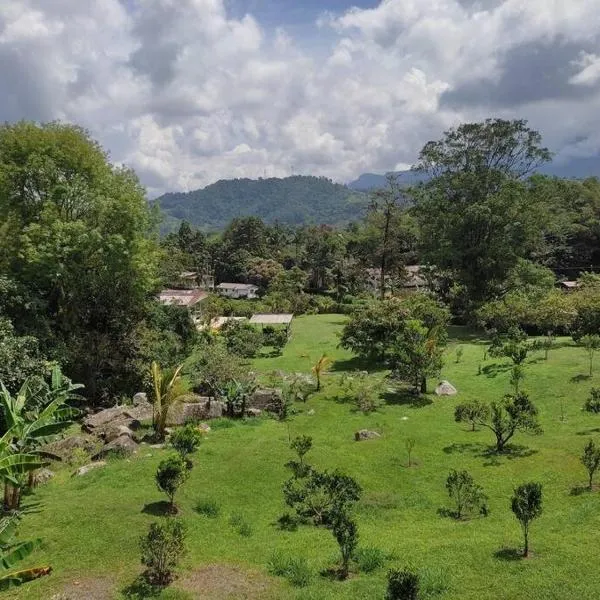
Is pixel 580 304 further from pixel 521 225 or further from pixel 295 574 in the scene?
pixel 295 574

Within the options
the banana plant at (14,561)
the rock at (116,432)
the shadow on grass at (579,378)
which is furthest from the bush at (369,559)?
the shadow on grass at (579,378)

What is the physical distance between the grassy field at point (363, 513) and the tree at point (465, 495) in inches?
15.0

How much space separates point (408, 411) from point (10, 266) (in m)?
18.1

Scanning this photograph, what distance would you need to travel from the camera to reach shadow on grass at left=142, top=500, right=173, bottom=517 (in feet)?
42.3

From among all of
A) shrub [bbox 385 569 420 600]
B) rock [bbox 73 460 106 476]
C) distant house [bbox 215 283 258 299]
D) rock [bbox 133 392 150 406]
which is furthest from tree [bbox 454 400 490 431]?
distant house [bbox 215 283 258 299]

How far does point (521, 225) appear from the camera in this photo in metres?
44.1

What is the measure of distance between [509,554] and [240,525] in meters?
5.83

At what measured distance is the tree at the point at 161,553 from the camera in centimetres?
996

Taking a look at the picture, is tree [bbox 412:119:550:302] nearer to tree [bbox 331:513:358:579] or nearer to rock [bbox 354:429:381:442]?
rock [bbox 354:429:381:442]

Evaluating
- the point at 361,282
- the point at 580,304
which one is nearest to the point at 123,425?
the point at 580,304

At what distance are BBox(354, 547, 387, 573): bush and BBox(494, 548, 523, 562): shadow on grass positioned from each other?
6.94 feet

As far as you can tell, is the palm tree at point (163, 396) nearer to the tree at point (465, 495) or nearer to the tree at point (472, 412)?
the tree at point (472, 412)

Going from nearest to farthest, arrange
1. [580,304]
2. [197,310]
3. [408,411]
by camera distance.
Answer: [408,411], [580,304], [197,310]

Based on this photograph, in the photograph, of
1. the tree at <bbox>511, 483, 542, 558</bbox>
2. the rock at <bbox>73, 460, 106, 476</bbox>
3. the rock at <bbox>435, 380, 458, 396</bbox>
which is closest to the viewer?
the tree at <bbox>511, 483, 542, 558</bbox>
